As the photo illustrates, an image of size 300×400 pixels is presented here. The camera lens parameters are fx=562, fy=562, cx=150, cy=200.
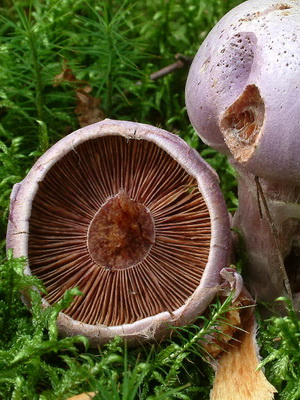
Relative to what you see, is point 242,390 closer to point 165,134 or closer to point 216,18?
point 165,134

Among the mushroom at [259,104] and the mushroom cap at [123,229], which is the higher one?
the mushroom at [259,104]

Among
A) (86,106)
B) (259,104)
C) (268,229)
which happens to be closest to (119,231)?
(268,229)

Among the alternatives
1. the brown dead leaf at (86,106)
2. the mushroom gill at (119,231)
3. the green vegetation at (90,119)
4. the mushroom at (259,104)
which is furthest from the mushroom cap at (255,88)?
the brown dead leaf at (86,106)

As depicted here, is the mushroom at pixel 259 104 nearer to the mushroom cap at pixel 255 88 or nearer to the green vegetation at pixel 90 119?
the mushroom cap at pixel 255 88

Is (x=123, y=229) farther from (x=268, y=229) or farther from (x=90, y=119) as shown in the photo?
(x=90, y=119)

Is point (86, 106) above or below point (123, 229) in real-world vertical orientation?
above

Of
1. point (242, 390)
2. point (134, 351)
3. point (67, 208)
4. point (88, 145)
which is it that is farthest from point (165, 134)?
point (242, 390)
